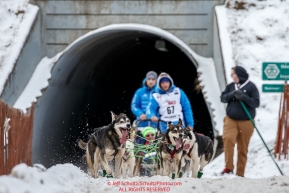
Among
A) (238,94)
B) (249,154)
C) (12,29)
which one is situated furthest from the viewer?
(12,29)

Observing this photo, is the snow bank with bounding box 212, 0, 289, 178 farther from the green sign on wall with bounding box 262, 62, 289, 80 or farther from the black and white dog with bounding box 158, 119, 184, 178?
the black and white dog with bounding box 158, 119, 184, 178

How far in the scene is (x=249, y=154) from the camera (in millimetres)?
13695

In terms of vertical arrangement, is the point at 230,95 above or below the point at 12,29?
below

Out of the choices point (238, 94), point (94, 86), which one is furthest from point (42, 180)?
point (94, 86)

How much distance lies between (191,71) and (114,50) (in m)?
6.19

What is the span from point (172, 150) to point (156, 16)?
27.6 feet

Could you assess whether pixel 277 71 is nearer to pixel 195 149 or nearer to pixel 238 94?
pixel 238 94

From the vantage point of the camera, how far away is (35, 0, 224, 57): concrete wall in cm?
1820

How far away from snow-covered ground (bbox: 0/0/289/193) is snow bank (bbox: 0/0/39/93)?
1.08 m

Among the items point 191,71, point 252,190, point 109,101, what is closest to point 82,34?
point 109,101

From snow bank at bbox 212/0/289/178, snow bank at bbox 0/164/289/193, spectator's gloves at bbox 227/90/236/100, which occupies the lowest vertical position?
snow bank at bbox 0/164/289/193

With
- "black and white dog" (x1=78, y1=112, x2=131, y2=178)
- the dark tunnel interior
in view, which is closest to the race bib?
"black and white dog" (x1=78, y1=112, x2=131, y2=178)

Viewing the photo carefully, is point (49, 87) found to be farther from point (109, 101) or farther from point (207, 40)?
point (109, 101)

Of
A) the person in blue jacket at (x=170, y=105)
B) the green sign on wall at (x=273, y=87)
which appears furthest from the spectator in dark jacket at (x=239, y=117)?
the green sign on wall at (x=273, y=87)
